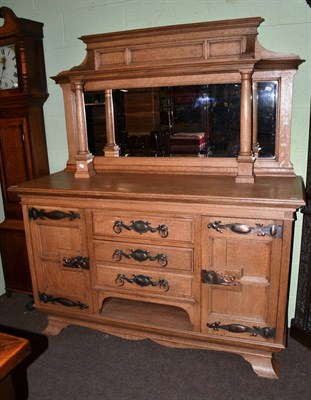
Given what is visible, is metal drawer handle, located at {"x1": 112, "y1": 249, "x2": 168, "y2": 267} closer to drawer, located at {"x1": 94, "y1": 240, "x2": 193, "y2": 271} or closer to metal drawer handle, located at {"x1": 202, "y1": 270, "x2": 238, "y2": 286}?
drawer, located at {"x1": 94, "y1": 240, "x2": 193, "y2": 271}

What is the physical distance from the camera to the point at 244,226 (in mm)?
1788

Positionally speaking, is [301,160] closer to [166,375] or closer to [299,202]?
[299,202]

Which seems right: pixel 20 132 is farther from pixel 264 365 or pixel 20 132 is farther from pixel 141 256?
pixel 264 365

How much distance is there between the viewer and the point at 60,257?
7.22 feet

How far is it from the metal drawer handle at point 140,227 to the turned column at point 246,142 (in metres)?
0.52

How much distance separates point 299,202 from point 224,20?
3.87ft

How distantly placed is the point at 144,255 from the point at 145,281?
0.53ft

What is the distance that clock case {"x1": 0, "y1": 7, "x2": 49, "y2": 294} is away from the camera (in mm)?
2447

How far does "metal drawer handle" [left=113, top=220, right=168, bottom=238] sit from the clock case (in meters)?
0.97

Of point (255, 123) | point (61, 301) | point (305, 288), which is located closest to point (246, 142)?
point (255, 123)

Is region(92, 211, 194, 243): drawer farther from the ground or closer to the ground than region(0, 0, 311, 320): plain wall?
closer to the ground

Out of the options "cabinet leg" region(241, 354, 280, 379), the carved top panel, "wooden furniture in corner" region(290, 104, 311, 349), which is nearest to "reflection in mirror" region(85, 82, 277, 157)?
the carved top panel

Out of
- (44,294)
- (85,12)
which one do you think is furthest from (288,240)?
(85,12)

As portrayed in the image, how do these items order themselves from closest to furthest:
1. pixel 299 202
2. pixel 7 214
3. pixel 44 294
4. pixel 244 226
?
pixel 299 202
pixel 244 226
pixel 44 294
pixel 7 214
